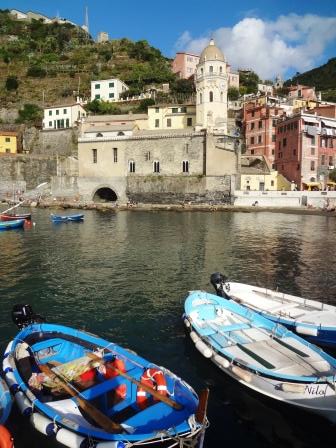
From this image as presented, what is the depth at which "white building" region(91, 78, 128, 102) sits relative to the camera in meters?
86.3

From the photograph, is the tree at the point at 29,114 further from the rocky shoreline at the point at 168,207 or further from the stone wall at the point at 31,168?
the rocky shoreline at the point at 168,207

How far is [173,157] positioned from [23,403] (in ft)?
182

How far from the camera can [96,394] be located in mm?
8117

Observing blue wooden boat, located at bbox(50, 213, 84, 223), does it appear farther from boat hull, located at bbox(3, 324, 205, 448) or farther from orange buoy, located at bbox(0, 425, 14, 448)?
orange buoy, located at bbox(0, 425, 14, 448)

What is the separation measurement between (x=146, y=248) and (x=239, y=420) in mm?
20091

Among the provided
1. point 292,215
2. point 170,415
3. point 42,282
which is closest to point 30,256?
point 42,282

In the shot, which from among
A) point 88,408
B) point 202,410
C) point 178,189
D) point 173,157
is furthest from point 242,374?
point 173,157

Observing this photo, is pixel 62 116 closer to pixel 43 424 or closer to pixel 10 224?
pixel 10 224

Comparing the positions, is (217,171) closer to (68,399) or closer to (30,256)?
(30,256)

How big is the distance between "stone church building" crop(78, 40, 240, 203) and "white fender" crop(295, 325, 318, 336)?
155 ft

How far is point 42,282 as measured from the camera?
19.4m

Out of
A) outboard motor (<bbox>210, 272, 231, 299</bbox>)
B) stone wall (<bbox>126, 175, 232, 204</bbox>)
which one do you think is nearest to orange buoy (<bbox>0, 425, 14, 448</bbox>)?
outboard motor (<bbox>210, 272, 231, 299</bbox>)

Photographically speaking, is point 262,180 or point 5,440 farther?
point 262,180

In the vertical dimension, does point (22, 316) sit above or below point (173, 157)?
below
